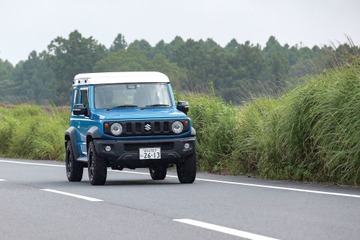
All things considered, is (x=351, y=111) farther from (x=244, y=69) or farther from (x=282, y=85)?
(x=244, y=69)

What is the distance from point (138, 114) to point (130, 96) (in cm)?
98

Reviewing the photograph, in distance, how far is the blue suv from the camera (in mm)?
18719

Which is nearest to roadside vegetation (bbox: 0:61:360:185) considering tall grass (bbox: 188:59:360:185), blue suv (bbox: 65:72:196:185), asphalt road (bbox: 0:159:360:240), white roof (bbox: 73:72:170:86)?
tall grass (bbox: 188:59:360:185)

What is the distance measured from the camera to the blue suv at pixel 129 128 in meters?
18.7

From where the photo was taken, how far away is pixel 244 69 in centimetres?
19162

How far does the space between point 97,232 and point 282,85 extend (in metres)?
11.8

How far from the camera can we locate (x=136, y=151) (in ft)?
61.3

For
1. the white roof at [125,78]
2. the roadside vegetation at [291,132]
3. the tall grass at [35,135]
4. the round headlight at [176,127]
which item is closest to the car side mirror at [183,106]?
the white roof at [125,78]

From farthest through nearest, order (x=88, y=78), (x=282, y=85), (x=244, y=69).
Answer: (x=244, y=69) → (x=282, y=85) → (x=88, y=78)

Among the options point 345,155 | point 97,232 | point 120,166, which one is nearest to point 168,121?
point 120,166

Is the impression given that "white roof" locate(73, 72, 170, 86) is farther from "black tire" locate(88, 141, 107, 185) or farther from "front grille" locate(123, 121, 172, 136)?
"black tire" locate(88, 141, 107, 185)

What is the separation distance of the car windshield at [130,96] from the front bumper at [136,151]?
4.30ft

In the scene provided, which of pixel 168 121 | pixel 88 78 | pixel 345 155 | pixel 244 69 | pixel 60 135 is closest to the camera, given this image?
pixel 345 155

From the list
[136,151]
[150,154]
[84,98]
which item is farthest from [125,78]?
[150,154]
